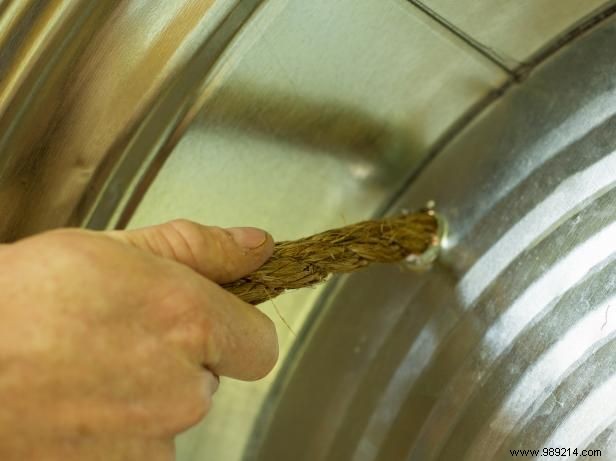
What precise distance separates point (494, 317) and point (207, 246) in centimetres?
37

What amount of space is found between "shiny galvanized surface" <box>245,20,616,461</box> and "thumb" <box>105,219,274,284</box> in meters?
0.30

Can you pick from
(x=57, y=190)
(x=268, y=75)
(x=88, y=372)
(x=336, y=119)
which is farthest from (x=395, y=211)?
(x=88, y=372)

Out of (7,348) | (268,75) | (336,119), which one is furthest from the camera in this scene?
(336,119)

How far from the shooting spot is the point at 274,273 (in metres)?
0.72

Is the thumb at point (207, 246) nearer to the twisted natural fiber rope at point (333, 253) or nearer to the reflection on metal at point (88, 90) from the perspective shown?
the twisted natural fiber rope at point (333, 253)

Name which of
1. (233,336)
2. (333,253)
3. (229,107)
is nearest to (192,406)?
(233,336)

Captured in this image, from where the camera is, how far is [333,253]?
2.56 ft

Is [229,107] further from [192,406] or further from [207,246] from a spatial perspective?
[192,406]

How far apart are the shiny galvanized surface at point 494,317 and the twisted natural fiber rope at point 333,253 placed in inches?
2.3

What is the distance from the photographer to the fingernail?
690 mm

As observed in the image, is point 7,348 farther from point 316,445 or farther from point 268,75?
point 316,445

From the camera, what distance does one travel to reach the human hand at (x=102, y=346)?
545mm

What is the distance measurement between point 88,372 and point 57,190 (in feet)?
0.92

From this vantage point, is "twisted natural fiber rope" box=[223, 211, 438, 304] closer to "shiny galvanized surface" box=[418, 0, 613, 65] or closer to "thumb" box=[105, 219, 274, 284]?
"thumb" box=[105, 219, 274, 284]
